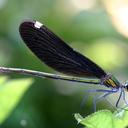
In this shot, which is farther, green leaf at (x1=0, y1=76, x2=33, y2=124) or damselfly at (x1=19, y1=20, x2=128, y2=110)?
damselfly at (x1=19, y1=20, x2=128, y2=110)

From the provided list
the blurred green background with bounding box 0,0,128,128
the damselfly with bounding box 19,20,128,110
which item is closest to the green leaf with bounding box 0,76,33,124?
the blurred green background with bounding box 0,0,128,128

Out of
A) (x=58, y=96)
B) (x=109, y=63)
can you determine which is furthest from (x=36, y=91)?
(x=109, y=63)

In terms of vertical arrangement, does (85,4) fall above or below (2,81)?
above

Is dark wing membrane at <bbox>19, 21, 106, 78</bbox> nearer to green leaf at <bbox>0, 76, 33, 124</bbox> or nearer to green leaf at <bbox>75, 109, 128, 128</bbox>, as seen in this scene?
green leaf at <bbox>0, 76, 33, 124</bbox>

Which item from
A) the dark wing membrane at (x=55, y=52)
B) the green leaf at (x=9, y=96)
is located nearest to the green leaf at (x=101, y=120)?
the green leaf at (x=9, y=96)

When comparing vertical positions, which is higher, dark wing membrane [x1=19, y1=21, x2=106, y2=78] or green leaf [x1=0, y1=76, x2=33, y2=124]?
dark wing membrane [x1=19, y1=21, x2=106, y2=78]

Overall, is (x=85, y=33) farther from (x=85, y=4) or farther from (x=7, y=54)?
(x=7, y=54)

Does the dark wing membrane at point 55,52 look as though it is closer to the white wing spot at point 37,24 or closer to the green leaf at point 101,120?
the white wing spot at point 37,24

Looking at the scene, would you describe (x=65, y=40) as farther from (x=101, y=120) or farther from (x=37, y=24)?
(x=101, y=120)
